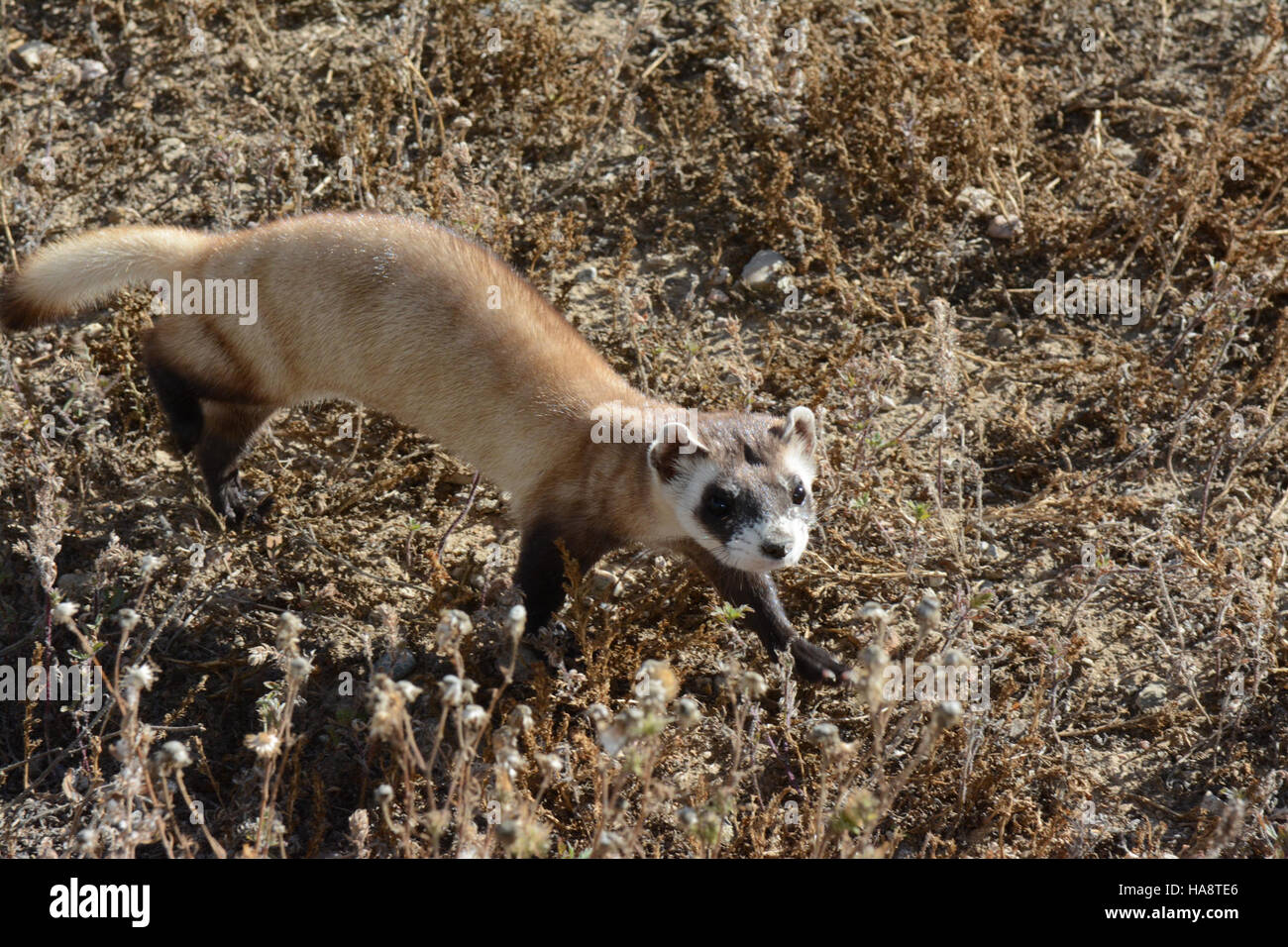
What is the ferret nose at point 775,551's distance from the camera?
394 centimetres

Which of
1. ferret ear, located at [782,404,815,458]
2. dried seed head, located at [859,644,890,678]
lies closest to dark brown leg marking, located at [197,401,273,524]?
ferret ear, located at [782,404,815,458]

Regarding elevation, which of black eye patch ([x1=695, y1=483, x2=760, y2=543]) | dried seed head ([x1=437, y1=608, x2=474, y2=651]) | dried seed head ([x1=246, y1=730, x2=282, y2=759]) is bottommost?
dried seed head ([x1=246, y1=730, x2=282, y2=759])

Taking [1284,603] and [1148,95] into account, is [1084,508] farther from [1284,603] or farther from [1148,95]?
[1148,95]

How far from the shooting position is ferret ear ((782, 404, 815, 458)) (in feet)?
14.4

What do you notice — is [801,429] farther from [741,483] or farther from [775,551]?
[775,551]

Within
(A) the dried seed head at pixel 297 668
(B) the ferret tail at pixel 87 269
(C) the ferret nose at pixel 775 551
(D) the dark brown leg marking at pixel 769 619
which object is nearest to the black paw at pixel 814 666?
(D) the dark brown leg marking at pixel 769 619

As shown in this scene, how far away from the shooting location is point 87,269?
4.73 m

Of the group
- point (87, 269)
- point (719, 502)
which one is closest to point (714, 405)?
point (719, 502)

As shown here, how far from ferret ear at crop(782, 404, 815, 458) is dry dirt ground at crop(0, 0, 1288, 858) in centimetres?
47

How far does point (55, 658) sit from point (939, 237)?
4.47m

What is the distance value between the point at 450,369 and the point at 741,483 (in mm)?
1241

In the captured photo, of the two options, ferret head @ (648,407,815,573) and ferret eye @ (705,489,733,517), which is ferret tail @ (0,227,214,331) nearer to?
ferret head @ (648,407,815,573)

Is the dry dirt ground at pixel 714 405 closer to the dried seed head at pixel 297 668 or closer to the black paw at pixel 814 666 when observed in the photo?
the dried seed head at pixel 297 668
